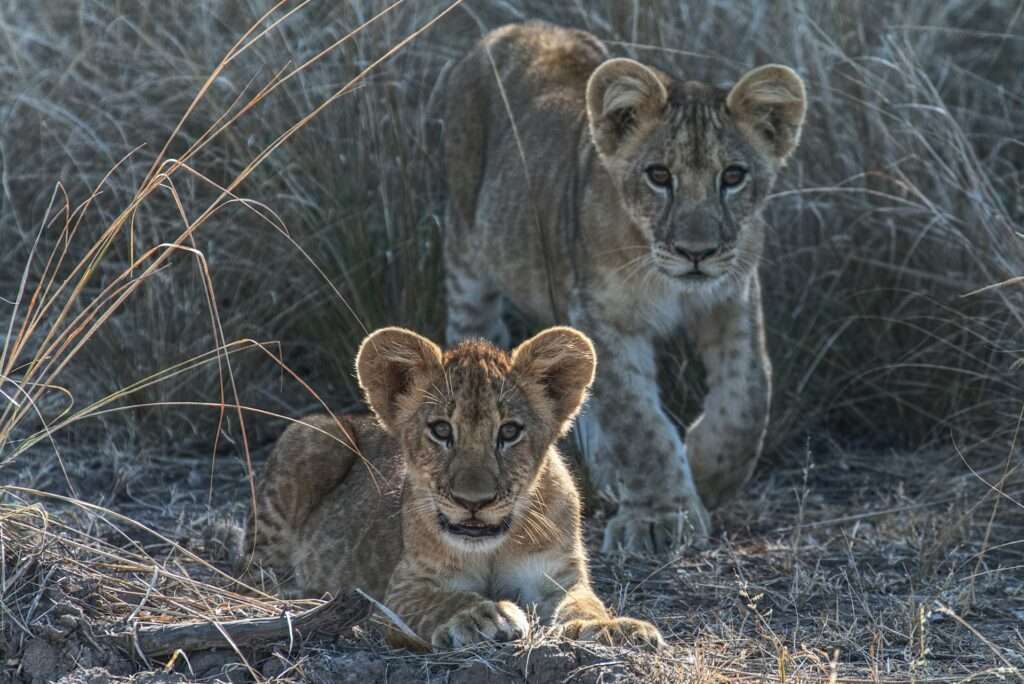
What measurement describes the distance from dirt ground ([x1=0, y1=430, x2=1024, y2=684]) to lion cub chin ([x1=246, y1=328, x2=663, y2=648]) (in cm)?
16

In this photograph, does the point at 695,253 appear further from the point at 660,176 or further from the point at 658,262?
the point at 660,176

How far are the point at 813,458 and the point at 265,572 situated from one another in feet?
8.38

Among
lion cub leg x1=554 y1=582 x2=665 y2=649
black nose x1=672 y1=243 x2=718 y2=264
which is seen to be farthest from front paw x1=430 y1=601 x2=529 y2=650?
black nose x1=672 y1=243 x2=718 y2=264

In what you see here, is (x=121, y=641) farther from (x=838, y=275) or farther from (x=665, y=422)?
(x=838, y=275)

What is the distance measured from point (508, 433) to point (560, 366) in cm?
34

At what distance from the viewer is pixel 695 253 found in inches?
247

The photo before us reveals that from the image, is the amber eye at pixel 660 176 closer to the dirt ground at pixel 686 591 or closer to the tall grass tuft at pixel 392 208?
the tall grass tuft at pixel 392 208

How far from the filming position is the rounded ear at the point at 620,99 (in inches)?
258

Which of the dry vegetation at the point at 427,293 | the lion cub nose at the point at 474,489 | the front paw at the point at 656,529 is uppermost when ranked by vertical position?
the lion cub nose at the point at 474,489

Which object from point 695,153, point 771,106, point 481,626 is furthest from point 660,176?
point 481,626

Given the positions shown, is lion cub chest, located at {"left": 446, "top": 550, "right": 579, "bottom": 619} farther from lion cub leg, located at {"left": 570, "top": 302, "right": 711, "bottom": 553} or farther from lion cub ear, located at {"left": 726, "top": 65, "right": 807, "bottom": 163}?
lion cub ear, located at {"left": 726, "top": 65, "right": 807, "bottom": 163}

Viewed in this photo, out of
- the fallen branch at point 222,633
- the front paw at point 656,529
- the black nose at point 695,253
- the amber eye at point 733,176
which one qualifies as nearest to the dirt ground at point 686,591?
the fallen branch at point 222,633

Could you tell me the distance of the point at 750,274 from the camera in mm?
6695

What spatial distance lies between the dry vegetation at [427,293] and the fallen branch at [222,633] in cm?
7
